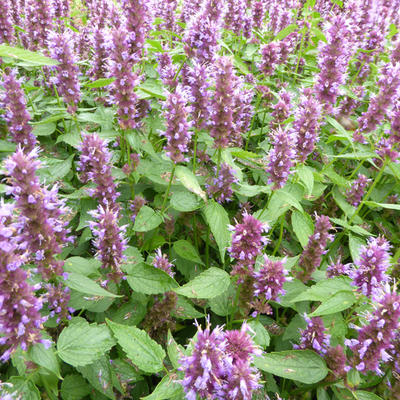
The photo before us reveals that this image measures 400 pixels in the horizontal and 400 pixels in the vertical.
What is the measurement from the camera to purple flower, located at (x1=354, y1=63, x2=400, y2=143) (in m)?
4.26

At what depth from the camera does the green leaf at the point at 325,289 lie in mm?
2945

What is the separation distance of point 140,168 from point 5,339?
2.51 m

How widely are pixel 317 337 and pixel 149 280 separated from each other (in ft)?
4.89

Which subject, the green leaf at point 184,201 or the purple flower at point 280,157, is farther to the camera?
the green leaf at point 184,201

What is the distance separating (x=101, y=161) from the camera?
3357mm

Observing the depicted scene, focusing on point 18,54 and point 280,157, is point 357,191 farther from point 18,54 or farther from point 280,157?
point 18,54

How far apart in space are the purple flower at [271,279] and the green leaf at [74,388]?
64.9 inches

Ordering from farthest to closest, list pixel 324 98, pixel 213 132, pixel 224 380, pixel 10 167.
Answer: pixel 324 98
pixel 213 132
pixel 10 167
pixel 224 380

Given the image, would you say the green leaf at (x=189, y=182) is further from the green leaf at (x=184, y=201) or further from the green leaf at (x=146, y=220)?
the green leaf at (x=146, y=220)

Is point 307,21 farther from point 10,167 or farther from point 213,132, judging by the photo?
point 10,167

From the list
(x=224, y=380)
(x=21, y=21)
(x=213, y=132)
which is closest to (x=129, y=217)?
(x=213, y=132)

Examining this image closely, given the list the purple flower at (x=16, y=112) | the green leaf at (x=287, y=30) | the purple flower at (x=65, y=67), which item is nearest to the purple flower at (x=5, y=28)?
the purple flower at (x=65, y=67)

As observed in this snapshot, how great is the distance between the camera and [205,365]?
1844mm

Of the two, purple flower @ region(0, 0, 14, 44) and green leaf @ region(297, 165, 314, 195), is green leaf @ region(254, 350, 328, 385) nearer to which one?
green leaf @ region(297, 165, 314, 195)
